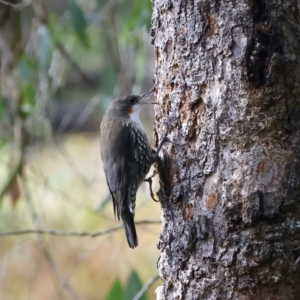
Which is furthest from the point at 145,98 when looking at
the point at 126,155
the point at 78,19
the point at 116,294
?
→ the point at 116,294

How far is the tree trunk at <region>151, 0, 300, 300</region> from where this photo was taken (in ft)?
5.60

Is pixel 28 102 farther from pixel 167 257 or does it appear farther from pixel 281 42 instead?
pixel 281 42

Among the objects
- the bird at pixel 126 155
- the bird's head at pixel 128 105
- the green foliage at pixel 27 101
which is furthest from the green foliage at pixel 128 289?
the green foliage at pixel 27 101

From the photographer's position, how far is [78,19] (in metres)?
3.01

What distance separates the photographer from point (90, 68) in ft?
20.2

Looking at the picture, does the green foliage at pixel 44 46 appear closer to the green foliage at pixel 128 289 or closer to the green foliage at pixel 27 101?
the green foliage at pixel 27 101

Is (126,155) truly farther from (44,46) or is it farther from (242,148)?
(242,148)

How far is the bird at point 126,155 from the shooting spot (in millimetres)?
2482

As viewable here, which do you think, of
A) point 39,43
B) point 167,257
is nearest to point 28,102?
point 39,43

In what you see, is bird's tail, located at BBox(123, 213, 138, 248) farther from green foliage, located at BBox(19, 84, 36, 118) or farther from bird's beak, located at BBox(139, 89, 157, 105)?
green foliage, located at BBox(19, 84, 36, 118)

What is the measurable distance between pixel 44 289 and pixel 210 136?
4.56 meters

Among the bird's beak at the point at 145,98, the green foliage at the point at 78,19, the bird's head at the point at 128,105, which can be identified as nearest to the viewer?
the bird's beak at the point at 145,98

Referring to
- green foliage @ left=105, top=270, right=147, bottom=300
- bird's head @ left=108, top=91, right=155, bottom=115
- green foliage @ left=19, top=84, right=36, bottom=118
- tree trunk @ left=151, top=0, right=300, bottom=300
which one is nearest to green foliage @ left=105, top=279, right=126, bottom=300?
green foliage @ left=105, top=270, right=147, bottom=300

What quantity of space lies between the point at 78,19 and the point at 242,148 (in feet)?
5.15
